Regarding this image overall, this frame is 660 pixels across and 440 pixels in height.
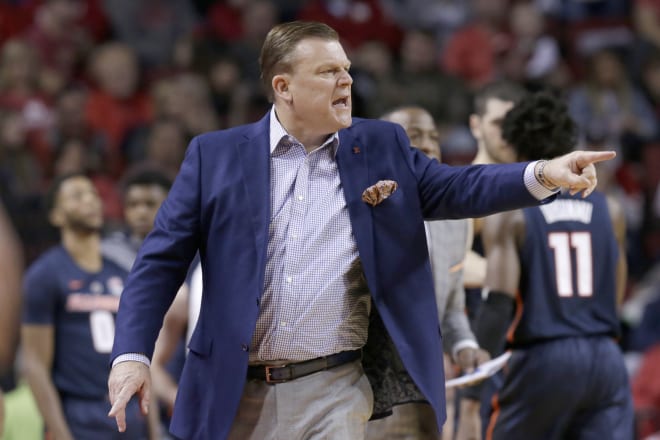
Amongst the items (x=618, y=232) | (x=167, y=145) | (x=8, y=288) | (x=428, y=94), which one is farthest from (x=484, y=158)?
(x=428, y=94)

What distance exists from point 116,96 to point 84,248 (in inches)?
222

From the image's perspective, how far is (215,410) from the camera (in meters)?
4.48

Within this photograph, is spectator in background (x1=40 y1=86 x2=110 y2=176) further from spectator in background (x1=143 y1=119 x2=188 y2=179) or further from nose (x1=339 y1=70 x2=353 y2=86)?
nose (x1=339 y1=70 x2=353 y2=86)

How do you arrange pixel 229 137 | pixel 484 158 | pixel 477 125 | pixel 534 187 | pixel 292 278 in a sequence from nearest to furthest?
pixel 534 187 < pixel 292 278 < pixel 229 137 < pixel 484 158 < pixel 477 125

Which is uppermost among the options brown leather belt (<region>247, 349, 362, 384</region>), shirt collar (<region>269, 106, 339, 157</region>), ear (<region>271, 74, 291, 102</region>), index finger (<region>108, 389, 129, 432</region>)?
ear (<region>271, 74, 291, 102</region>)

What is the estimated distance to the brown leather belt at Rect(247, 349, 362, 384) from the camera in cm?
452

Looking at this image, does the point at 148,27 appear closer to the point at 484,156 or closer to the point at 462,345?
the point at 484,156

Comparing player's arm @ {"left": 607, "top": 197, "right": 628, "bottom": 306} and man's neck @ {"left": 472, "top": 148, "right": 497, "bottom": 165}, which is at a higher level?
man's neck @ {"left": 472, "top": 148, "right": 497, "bottom": 165}

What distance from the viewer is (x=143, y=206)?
27.9 feet

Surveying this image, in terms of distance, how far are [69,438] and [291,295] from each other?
314cm

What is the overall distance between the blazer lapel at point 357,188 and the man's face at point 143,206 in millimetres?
3970

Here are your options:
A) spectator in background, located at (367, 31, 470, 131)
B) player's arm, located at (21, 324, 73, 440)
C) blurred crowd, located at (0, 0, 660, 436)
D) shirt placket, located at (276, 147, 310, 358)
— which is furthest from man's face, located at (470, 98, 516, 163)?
spectator in background, located at (367, 31, 470, 131)

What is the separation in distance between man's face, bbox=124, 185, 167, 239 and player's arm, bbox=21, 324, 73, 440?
50.6 inches

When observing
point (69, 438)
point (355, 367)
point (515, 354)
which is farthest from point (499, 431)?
point (69, 438)
